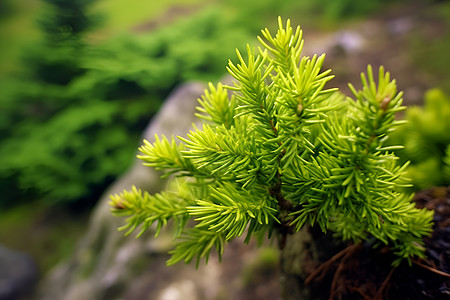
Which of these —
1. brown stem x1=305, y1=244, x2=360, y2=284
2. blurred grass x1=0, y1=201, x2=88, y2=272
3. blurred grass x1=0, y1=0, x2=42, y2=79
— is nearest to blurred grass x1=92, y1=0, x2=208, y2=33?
blurred grass x1=0, y1=0, x2=42, y2=79

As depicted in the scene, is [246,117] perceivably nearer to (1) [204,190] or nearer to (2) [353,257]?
(1) [204,190]

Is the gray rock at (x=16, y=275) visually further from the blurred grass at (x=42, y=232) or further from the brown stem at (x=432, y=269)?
the brown stem at (x=432, y=269)

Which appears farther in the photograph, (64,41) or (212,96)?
(64,41)

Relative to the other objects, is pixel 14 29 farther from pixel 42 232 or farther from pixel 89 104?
pixel 42 232

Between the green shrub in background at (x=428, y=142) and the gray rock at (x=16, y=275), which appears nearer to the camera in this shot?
the green shrub in background at (x=428, y=142)

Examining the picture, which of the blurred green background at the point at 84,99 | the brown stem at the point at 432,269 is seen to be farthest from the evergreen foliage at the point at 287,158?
the blurred green background at the point at 84,99

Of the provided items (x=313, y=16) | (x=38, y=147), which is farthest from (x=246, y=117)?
(x=313, y=16)
